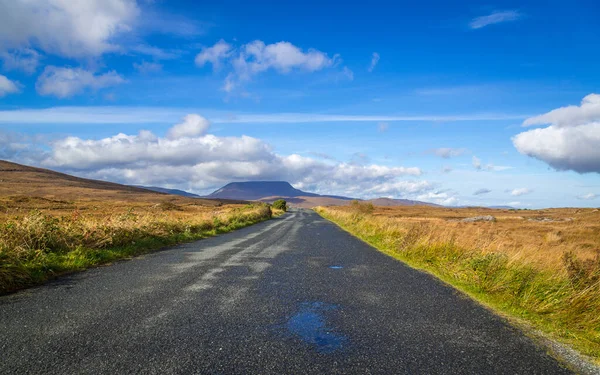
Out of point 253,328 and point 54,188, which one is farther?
point 54,188

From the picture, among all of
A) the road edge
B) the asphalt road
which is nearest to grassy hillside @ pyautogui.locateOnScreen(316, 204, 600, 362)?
the road edge

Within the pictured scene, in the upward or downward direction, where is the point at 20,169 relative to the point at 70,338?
upward

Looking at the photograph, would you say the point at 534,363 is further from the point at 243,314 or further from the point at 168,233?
the point at 168,233

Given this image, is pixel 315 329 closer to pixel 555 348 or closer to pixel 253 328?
pixel 253 328

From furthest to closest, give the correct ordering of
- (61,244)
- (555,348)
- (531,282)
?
(61,244) → (531,282) → (555,348)

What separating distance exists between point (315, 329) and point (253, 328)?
1005 mm

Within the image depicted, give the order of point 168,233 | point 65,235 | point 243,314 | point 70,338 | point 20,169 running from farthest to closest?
1. point 20,169
2. point 168,233
3. point 65,235
4. point 243,314
5. point 70,338

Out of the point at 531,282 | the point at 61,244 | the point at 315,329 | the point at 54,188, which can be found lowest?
the point at 315,329

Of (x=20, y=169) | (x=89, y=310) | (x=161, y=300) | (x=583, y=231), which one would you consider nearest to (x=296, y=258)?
(x=161, y=300)

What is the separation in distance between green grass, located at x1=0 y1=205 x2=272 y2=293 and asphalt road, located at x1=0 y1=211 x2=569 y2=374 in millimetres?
780

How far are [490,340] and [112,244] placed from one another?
13.5m

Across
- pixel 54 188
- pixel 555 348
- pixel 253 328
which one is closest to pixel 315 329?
pixel 253 328

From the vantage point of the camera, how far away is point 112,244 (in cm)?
1386

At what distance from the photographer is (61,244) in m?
11.8
